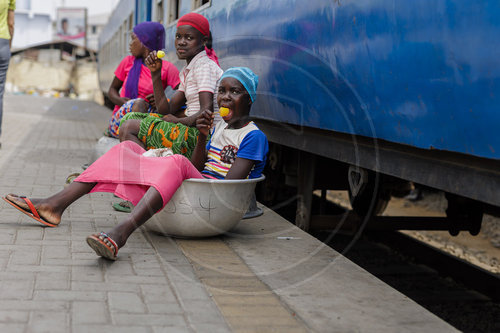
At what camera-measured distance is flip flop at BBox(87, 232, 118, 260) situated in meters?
2.81

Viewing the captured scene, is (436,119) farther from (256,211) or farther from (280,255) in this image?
(256,211)

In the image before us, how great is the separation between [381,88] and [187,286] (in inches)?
57.0

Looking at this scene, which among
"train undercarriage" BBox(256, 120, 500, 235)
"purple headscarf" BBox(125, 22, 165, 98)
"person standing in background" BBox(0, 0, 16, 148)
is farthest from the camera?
"person standing in background" BBox(0, 0, 16, 148)

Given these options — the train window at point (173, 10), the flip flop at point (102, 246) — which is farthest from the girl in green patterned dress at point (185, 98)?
the train window at point (173, 10)

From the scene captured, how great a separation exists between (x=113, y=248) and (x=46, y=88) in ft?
147

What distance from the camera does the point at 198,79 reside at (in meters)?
4.01

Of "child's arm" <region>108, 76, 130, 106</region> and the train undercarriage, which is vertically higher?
"child's arm" <region>108, 76, 130, 106</region>

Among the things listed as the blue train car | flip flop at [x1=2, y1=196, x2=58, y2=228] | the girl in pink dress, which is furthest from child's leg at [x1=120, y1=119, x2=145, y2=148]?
the blue train car

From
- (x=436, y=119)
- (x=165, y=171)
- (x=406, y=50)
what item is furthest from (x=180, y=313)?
(x=406, y=50)

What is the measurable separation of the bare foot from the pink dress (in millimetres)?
255

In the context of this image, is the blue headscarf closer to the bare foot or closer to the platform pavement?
the platform pavement

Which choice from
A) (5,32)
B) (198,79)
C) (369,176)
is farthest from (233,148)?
(5,32)

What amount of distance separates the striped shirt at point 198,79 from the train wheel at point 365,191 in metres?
1.08

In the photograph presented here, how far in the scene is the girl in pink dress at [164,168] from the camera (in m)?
3.08
